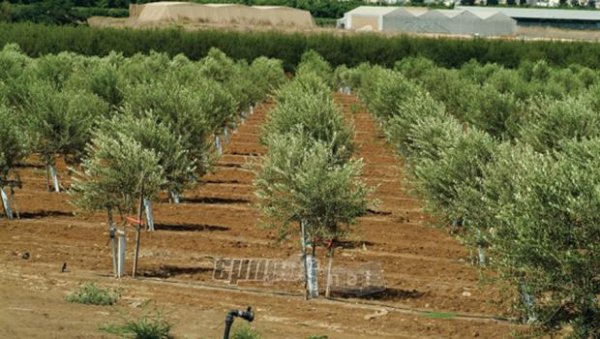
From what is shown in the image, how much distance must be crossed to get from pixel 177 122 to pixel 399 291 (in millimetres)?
14127

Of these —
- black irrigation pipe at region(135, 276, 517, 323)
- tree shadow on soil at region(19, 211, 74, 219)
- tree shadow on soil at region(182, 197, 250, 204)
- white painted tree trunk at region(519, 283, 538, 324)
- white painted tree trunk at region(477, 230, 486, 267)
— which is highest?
white painted tree trunk at region(519, 283, 538, 324)

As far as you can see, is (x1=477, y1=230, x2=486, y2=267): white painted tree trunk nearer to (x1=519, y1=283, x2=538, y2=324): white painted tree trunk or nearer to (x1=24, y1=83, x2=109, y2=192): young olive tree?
(x1=519, y1=283, x2=538, y2=324): white painted tree trunk

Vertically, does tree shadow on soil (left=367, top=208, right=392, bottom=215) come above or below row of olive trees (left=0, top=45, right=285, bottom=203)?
below

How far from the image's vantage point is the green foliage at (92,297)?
984 inches

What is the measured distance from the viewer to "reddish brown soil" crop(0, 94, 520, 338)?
2416 centimetres

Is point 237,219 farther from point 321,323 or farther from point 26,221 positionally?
point 321,323

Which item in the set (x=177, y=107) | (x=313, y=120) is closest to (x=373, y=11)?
(x=313, y=120)

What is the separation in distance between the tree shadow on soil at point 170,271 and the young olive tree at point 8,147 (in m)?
7.37

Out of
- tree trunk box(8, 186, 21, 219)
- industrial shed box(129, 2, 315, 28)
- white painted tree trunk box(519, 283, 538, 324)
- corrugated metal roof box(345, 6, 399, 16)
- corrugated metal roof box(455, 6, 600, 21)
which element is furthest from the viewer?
corrugated metal roof box(455, 6, 600, 21)

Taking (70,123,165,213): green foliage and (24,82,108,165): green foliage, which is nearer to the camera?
(70,123,165,213): green foliage

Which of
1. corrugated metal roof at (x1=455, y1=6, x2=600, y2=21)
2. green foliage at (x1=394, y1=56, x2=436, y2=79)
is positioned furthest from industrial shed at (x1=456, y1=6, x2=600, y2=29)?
green foliage at (x1=394, y1=56, x2=436, y2=79)

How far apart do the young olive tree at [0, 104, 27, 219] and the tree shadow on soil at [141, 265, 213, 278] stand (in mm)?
7374

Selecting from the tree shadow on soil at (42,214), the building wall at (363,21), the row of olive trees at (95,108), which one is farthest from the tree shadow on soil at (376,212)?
the building wall at (363,21)

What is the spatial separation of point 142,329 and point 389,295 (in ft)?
31.2
